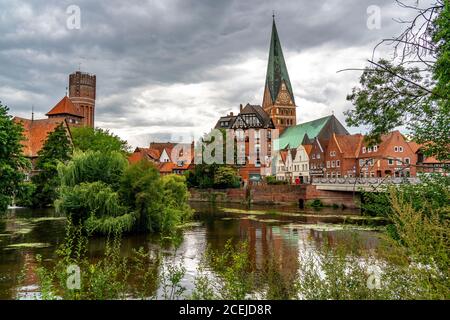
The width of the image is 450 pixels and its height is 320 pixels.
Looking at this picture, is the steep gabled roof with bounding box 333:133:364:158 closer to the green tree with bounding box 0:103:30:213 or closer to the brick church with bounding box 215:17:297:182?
the brick church with bounding box 215:17:297:182

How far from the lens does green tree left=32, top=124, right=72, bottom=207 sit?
161 feet

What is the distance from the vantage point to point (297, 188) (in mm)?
57875

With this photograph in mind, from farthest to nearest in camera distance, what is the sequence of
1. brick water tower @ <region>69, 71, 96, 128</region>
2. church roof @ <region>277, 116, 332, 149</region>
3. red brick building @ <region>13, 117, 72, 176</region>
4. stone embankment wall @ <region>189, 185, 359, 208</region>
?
brick water tower @ <region>69, 71, 96, 128</region> → church roof @ <region>277, 116, 332, 149</region> → red brick building @ <region>13, 117, 72, 176</region> → stone embankment wall @ <region>189, 185, 359, 208</region>

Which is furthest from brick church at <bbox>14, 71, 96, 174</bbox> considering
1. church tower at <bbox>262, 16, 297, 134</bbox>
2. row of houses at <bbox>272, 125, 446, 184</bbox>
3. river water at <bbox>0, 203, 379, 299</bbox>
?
church tower at <bbox>262, 16, 297, 134</bbox>

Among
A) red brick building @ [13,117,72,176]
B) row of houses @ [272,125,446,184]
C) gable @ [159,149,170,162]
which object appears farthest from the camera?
gable @ [159,149,170,162]

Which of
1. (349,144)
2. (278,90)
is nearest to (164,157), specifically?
(278,90)

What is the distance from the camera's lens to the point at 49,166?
4947cm

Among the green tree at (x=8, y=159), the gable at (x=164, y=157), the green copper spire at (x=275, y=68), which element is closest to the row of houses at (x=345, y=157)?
the gable at (x=164, y=157)

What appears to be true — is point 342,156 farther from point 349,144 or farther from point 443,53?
point 443,53

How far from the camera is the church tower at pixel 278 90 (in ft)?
404

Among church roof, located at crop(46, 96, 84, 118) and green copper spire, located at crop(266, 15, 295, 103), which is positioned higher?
green copper spire, located at crop(266, 15, 295, 103)

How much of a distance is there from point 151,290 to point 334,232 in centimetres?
1702
